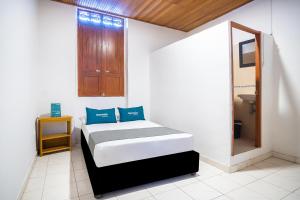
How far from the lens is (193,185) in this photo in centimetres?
207

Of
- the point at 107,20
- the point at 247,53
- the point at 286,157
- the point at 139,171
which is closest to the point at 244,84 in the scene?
the point at 247,53

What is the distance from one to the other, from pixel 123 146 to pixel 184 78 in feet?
6.69

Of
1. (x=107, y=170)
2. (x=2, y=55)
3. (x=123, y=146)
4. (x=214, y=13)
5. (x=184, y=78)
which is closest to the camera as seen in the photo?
(x=2, y=55)

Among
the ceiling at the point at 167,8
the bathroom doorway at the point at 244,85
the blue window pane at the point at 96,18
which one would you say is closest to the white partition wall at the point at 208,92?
the bathroom doorway at the point at 244,85

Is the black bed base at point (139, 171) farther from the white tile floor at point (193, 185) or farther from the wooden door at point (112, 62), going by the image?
the wooden door at point (112, 62)

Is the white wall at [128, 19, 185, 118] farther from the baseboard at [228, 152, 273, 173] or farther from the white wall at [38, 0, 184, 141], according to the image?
the baseboard at [228, 152, 273, 173]

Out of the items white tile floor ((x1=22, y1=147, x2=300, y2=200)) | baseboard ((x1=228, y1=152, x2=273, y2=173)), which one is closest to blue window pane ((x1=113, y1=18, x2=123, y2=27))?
white tile floor ((x1=22, y1=147, x2=300, y2=200))

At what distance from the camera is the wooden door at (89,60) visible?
3801mm

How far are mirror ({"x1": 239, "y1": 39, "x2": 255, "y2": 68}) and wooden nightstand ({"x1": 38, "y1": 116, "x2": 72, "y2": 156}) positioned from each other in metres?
4.01

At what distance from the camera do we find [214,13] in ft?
12.9

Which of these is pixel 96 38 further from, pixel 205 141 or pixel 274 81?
pixel 274 81

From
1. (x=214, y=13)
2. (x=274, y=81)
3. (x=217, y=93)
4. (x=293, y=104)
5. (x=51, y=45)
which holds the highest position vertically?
(x=214, y=13)

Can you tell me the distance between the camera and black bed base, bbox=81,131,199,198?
1800 mm

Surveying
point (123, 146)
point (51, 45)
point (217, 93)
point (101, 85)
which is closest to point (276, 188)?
point (217, 93)
